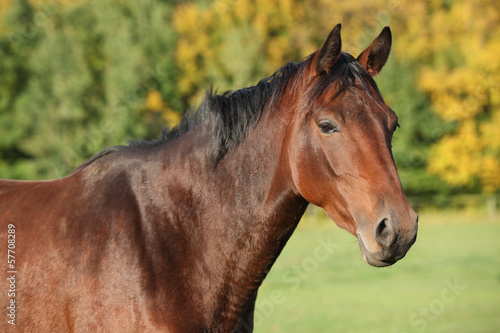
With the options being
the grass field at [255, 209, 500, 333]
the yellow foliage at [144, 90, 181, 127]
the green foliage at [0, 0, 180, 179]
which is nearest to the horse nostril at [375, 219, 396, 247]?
the grass field at [255, 209, 500, 333]

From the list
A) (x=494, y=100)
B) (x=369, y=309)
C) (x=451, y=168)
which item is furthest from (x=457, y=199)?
(x=369, y=309)

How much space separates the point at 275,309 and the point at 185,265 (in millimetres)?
8000

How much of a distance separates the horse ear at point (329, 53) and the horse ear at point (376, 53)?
282mm

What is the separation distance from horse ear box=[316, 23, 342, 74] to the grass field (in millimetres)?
6699

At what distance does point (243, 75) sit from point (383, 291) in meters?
14.8

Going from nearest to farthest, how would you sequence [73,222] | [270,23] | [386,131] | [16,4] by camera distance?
[386,131] → [73,222] → [270,23] → [16,4]

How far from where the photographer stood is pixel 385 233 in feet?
8.48

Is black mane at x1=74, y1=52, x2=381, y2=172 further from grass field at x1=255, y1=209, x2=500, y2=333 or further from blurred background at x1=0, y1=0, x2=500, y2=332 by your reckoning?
blurred background at x1=0, y1=0, x2=500, y2=332

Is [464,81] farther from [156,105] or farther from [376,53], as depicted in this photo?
[376,53]

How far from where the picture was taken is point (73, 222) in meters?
3.11

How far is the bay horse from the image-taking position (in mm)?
2816

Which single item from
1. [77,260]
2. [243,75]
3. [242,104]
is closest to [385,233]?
[242,104]

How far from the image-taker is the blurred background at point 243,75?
1032 inches

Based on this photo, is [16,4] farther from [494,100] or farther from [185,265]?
[185,265]
